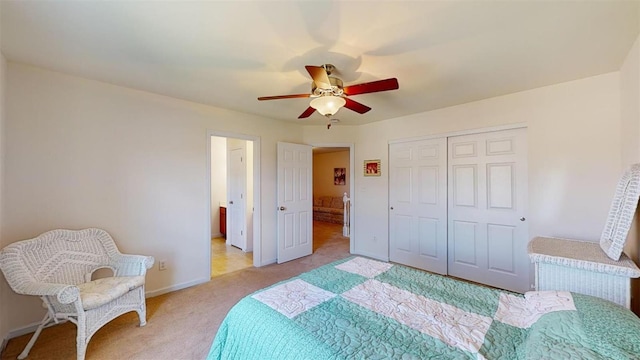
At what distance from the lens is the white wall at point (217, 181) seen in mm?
5512

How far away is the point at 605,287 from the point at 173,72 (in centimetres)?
362

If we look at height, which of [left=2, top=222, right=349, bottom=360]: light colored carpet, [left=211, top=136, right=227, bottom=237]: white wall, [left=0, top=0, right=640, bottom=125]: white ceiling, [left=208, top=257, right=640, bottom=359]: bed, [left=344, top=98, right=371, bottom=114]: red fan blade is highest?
[left=0, top=0, right=640, bottom=125]: white ceiling

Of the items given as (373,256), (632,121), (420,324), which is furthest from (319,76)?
(373,256)

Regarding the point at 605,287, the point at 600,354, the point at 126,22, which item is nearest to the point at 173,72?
the point at 126,22

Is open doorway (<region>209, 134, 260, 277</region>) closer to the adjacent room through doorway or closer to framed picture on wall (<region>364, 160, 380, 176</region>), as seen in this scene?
the adjacent room through doorway

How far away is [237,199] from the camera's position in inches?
186

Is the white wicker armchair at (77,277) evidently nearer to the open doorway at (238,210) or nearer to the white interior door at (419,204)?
the open doorway at (238,210)

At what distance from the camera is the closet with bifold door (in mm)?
2906

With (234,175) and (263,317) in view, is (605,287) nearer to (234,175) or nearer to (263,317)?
(263,317)

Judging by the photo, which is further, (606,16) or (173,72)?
(173,72)

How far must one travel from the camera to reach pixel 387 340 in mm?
1114

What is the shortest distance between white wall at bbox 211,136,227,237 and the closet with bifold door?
3674 millimetres

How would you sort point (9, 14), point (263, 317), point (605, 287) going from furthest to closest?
point (605, 287) → point (9, 14) → point (263, 317)

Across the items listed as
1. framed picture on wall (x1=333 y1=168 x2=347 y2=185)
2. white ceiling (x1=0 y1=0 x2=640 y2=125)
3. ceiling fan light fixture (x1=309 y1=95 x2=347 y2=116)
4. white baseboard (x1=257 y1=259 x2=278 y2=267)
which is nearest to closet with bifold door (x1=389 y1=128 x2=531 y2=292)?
white ceiling (x1=0 y1=0 x2=640 y2=125)
